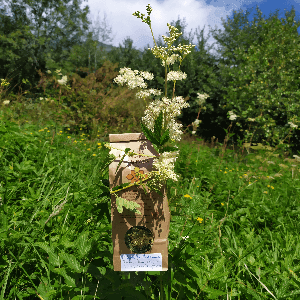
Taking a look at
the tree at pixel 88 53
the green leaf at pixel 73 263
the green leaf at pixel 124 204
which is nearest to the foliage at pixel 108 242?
the green leaf at pixel 73 263

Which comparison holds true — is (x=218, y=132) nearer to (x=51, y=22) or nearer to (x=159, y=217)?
(x=159, y=217)

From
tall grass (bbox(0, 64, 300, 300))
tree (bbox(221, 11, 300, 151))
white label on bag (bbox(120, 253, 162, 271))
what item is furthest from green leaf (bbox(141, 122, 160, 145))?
tree (bbox(221, 11, 300, 151))

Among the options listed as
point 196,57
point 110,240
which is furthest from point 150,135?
point 196,57

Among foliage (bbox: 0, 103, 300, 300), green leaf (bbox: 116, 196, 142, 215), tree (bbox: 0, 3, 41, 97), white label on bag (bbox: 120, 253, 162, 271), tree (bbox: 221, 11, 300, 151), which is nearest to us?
green leaf (bbox: 116, 196, 142, 215)

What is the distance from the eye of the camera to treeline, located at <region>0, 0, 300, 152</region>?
7.40 meters

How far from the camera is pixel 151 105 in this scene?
83cm

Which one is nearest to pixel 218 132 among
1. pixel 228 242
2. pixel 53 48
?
pixel 228 242

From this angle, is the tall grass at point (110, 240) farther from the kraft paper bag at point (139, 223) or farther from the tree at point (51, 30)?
the tree at point (51, 30)

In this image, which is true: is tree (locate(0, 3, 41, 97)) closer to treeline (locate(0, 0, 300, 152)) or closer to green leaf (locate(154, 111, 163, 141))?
treeline (locate(0, 0, 300, 152))

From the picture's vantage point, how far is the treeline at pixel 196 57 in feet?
24.3

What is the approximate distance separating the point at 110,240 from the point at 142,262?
591 mm

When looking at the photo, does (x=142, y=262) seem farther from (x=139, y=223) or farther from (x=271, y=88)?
(x=271, y=88)

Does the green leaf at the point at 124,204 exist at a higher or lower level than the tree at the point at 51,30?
lower

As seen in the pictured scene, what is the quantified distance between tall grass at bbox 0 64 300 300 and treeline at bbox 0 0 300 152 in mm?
5321
